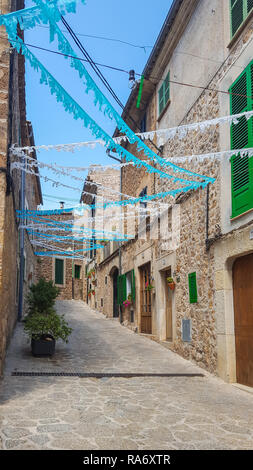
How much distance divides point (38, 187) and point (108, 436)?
16050 millimetres

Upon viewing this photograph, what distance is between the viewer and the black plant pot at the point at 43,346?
726cm

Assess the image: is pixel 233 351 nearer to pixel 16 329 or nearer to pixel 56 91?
pixel 56 91

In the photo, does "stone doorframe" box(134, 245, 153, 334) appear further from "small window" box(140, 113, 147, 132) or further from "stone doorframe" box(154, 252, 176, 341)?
"small window" box(140, 113, 147, 132)

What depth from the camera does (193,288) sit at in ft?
24.1

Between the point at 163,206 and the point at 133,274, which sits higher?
the point at 163,206

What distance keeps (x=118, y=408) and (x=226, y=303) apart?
94.0 inches

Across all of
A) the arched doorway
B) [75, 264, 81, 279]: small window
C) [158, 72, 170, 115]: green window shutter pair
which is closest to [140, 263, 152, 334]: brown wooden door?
[158, 72, 170, 115]: green window shutter pair

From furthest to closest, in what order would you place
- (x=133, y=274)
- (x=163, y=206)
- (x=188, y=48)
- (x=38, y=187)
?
(x=38, y=187) → (x=133, y=274) → (x=163, y=206) → (x=188, y=48)

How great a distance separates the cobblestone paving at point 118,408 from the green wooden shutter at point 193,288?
117 centimetres

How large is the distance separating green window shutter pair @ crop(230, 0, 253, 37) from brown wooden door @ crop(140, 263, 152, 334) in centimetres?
623

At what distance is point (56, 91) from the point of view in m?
4.21

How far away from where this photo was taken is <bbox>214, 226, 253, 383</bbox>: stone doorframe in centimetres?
592

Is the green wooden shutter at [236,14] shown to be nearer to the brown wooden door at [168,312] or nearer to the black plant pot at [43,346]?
the brown wooden door at [168,312]
